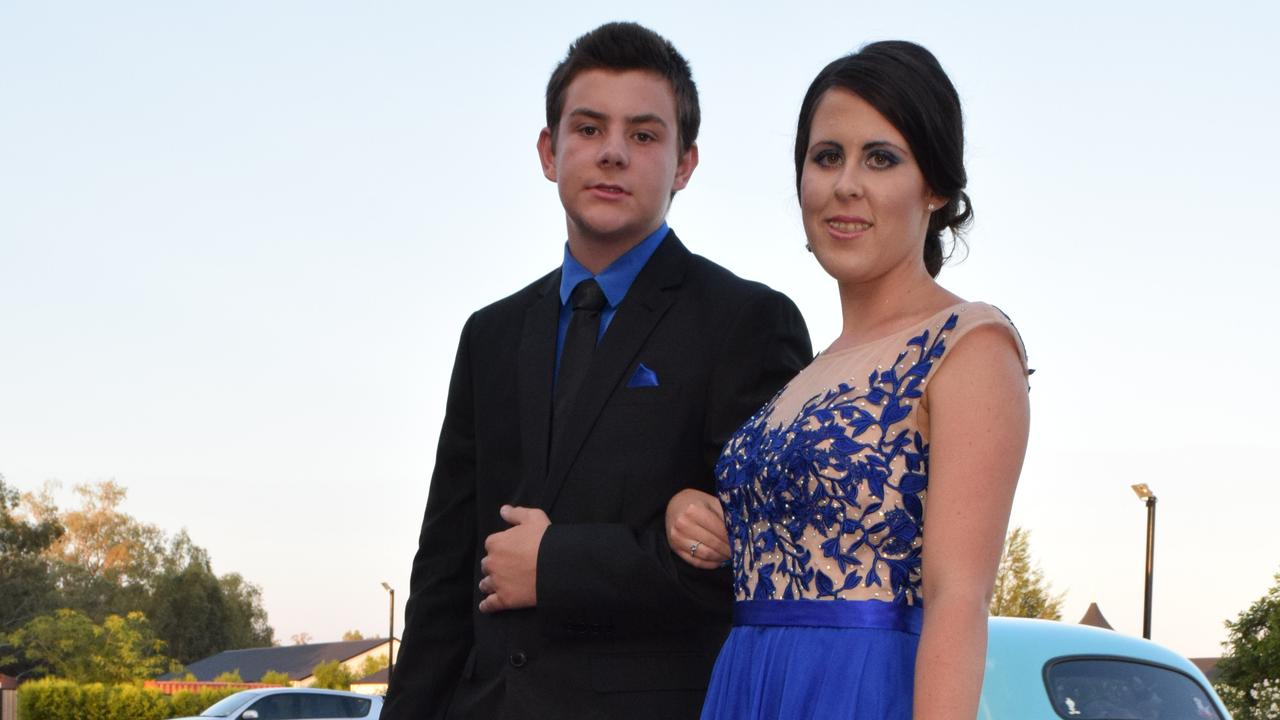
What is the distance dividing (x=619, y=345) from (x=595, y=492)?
37cm

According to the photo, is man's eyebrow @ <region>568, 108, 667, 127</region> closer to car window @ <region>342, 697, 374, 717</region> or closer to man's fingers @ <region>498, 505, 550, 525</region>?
man's fingers @ <region>498, 505, 550, 525</region>

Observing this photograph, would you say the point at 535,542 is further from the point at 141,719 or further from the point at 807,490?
the point at 141,719

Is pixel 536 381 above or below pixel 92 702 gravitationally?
above

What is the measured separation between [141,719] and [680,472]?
5456cm

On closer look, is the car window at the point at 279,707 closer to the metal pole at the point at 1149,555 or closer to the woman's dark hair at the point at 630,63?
the metal pole at the point at 1149,555

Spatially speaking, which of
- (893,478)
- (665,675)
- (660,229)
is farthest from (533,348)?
(893,478)

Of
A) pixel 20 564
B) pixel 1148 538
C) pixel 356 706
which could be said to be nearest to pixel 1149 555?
pixel 1148 538

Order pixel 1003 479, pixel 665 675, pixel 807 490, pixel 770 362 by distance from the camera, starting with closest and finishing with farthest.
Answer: pixel 1003 479, pixel 807 490, pixel 665 675, pixel 770 362

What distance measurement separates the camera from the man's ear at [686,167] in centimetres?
371

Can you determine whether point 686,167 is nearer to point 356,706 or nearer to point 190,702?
point 356,706

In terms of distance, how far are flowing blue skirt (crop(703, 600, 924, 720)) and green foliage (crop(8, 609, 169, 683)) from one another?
217ft

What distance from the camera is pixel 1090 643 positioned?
24.0 feet

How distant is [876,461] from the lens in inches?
107

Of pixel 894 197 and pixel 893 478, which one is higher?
pixel 894 197
